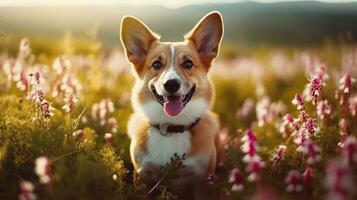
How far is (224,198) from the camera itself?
4301mm

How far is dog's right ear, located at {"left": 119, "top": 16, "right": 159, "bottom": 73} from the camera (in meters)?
5.86

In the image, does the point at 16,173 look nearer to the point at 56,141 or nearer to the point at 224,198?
the point at 56,141

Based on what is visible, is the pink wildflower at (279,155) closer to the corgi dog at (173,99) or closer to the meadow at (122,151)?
the meadow at (122,151)

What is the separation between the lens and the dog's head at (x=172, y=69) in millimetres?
5340

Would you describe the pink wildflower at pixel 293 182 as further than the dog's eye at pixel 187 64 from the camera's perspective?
No

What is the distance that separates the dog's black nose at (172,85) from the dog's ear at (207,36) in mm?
874

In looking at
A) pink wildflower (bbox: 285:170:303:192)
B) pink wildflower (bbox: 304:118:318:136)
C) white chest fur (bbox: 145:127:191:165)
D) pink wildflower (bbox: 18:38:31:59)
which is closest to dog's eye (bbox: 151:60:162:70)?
white chest fur (bbox: 145:127:191:165)

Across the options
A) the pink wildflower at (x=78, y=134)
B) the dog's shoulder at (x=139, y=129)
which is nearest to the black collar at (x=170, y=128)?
the dog's shoulder at (x=139, y=129)

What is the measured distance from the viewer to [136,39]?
593 cm

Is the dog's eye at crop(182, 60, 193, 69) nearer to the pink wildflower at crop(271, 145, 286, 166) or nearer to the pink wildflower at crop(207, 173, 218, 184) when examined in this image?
the pink wildflower at crop(207, 173, 218, 184)

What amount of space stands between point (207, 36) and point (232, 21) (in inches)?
590

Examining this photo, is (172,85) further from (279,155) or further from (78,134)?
(279,155)

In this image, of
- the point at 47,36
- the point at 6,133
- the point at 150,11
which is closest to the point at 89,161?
the point at 6,133

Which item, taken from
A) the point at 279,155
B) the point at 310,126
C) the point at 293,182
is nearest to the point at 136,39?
the point at 279,155
